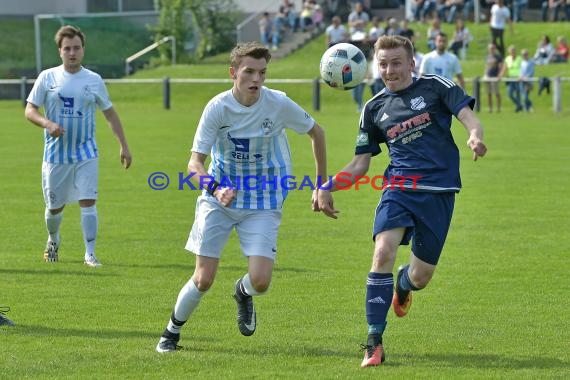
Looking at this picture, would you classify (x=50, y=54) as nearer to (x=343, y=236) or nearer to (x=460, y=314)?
(x=343, y=236)

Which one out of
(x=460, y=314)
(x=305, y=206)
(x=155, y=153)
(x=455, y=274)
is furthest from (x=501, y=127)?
(x=460, y=314)

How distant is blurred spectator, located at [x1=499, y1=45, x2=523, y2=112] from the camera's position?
3462 cm

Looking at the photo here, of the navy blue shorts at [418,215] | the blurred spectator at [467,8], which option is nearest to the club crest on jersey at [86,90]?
the navy blue shorts at [418,215]

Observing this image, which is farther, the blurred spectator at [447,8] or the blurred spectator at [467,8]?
the blurred spectator at [467,8]

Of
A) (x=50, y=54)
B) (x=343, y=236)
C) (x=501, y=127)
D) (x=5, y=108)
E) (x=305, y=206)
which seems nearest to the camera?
(x=343, y=236)

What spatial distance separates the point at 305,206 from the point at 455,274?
5.70 meters

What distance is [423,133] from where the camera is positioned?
25.3 feet

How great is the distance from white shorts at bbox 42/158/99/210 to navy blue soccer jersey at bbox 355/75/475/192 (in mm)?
4534

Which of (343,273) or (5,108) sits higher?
(343,273)

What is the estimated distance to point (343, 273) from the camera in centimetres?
1098

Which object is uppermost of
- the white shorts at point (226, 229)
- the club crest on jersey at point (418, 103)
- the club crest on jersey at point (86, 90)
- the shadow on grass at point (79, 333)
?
the club crest on jersey at point (418, 103)

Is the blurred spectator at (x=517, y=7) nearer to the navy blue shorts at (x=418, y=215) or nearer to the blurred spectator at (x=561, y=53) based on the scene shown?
the blurred spectator at (x=561, y=53)

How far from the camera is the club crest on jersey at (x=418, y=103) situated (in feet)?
25.2

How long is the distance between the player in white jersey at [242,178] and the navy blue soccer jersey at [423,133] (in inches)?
19.9
